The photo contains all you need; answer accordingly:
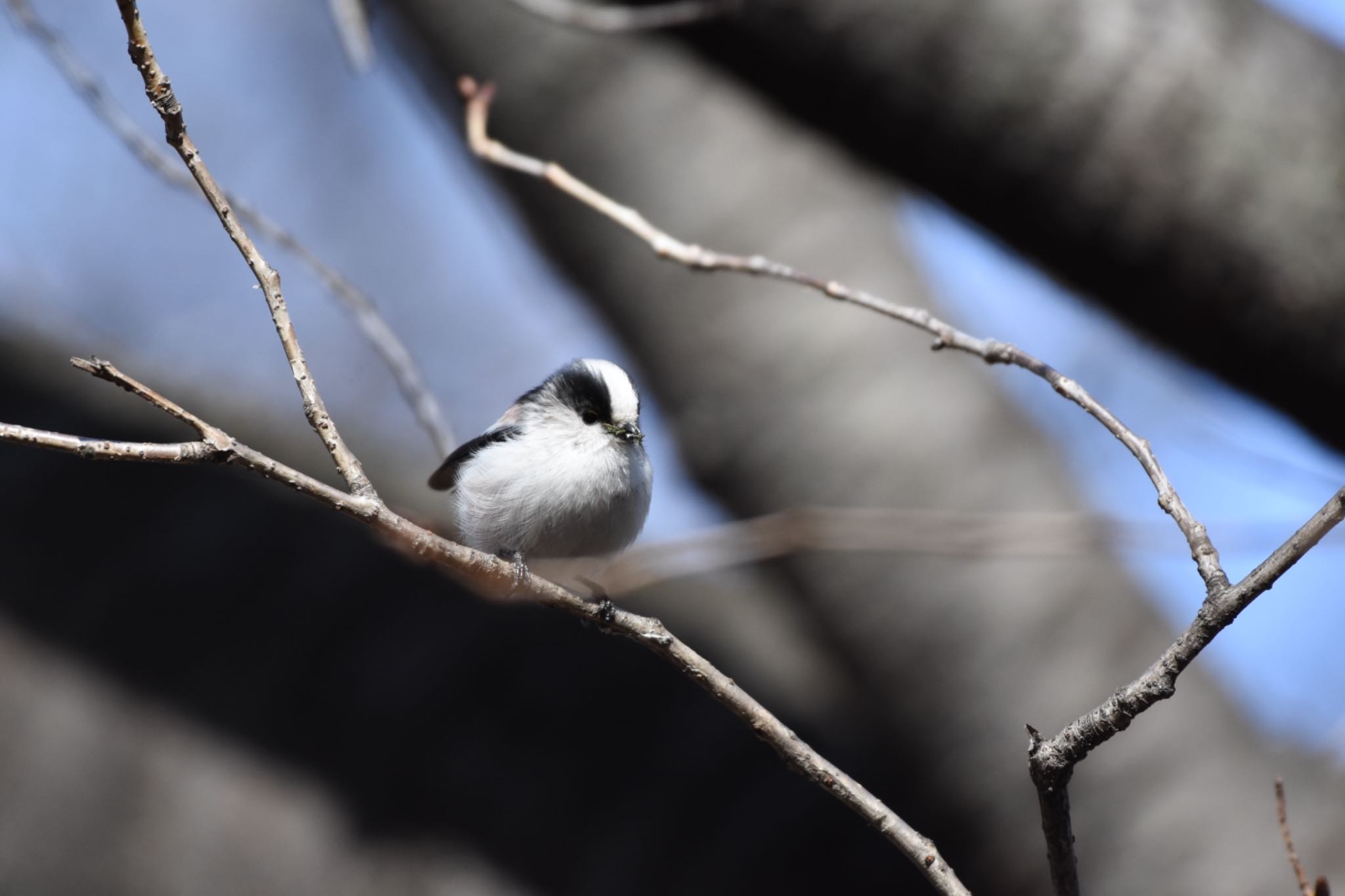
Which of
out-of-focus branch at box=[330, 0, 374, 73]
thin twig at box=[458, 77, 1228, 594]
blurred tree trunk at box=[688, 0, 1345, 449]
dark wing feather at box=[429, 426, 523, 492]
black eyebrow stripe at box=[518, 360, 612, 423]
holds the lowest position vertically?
thin twig at box=[458, 77, 1228, 594]

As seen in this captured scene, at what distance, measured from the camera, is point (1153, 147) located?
2.00m

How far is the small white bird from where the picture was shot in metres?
1.65

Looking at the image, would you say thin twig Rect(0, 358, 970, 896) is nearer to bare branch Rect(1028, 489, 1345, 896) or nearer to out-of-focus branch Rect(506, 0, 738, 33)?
bare branch Rect(1028, 489, 1345, 896)

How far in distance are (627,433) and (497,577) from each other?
79 cm

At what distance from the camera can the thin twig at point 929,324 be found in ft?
2.89

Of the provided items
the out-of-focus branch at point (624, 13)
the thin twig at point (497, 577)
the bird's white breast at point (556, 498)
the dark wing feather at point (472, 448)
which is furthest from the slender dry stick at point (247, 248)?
the out-of-focus branch at point (624, 13)

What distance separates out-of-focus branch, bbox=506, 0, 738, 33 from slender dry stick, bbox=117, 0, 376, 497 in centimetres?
105

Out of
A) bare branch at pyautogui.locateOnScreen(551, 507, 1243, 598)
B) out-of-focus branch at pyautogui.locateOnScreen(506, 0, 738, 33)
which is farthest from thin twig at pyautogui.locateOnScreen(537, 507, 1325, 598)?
out-of-focus branch at pyautogui.locateOnScreen(506, 0, 738, 33)

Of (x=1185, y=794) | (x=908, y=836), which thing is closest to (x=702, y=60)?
(x=1185, y=794)

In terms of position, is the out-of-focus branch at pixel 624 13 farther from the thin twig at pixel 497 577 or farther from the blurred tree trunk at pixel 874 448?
the thin twig at pixel 497 577

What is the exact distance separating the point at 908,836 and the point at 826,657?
5.51 ft

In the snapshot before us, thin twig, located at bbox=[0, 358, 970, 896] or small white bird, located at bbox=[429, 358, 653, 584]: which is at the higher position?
small white bird, located at bbox=[429, 358, 653, 584]

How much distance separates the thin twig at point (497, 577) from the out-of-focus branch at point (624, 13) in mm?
1170

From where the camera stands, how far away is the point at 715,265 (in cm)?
128
